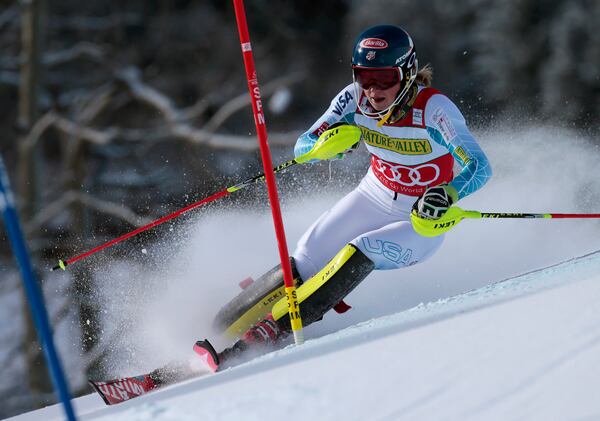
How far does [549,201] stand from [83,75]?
1201 centimetres

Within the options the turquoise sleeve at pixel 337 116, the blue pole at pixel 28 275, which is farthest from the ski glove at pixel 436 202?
the blue pole at pixel 28 275

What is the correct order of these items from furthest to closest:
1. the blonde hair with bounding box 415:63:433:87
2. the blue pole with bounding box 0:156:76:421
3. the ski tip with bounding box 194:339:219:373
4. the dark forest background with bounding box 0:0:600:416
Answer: the dark forest background with bounding box 0:0:600:416 → the blonde hair with bounding box 415:63:433:87 → the ski tip with bounding box 194:339:219:373 → the blue pole with bounding box 0:156:76:421

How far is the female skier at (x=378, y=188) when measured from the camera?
349cm

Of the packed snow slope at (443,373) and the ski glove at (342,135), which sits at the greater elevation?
the ski glove at (342,135)

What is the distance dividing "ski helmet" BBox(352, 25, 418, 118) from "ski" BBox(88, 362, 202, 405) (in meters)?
1.47

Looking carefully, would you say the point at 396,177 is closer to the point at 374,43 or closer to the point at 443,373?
the point at 374,43

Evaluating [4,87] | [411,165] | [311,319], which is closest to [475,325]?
[311,319]

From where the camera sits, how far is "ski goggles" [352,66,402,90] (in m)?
3.50

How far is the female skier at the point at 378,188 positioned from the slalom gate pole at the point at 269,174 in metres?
0.08

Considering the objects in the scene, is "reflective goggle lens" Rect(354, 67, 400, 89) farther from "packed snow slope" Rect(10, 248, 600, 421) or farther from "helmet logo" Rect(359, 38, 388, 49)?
"packed snow slope" Rect(10, 248, 600, 421)

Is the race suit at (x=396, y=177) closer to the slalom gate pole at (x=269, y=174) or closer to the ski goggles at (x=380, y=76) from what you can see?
the ski goggles at (x=380, y=76)

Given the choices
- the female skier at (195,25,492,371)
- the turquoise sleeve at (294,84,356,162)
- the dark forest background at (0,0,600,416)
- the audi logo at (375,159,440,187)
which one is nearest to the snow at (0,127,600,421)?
the female skier at (195,25,492,371)

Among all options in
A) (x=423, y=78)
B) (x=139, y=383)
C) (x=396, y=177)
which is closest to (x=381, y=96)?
(x=423, y=78)

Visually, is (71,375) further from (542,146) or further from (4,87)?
(542,146)
